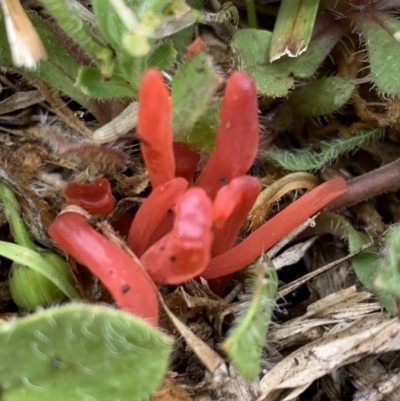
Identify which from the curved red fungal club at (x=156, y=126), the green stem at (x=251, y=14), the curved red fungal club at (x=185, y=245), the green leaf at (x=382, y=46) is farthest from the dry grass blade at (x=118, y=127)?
the green leaf at (x=382, y=46)

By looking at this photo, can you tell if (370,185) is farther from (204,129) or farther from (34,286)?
(34,286)

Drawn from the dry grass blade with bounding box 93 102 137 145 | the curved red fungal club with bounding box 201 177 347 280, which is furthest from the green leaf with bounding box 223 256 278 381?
the dry grass blade with bounding box 93 102 137 145

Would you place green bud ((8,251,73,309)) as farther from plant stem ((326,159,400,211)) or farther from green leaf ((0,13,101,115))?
plant stem ((326,159,400,211))

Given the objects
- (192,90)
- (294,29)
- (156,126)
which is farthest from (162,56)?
(294,29)

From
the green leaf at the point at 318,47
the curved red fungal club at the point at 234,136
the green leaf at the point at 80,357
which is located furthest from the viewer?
the green leaf at the point at 318,47

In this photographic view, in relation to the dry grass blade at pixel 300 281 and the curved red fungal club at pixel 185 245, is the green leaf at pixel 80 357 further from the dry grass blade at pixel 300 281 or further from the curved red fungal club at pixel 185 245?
the dry grass blade at pixel 300 281
